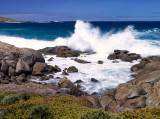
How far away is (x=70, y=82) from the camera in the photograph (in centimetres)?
1581

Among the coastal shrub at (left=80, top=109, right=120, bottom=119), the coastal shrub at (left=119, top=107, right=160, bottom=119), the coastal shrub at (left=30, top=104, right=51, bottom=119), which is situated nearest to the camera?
the coastal shrub at (left=80, top=109, right=120, bottom=119)

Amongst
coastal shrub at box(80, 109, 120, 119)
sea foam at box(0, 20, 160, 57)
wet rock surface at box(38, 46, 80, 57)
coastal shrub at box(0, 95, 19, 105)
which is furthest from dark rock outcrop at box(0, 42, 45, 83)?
sea foam at box(0, 20, 160, 57)

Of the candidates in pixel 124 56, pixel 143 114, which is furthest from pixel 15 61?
pixel 124 56

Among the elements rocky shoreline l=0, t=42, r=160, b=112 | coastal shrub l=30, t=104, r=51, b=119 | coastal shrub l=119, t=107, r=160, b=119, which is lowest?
rocky shoreline l=0, t=42, r=160, b=112

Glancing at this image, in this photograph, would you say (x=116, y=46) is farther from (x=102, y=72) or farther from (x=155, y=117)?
(x=155, y=117)

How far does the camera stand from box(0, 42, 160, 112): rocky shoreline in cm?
1155

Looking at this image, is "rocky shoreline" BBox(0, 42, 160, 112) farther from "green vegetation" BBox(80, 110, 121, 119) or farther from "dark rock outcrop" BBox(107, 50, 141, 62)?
"green vegetation" BBox(80, 110, 121, 119)

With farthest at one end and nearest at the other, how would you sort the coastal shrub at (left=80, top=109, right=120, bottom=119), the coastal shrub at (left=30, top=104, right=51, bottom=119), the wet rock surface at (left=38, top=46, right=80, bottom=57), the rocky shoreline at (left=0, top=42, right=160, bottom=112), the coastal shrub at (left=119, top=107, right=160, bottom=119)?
the wet rock surface at (left=38, top=46, right=80, bottom=57), the rocky shoreline at (left=0, top=42, right=160, bottom=112), the coastal shrub at (left=30, top=104, right=51, bottom=119), the coastal shrub at (left=119, top=107, right=160, bottom=119), the coastal shrub at (left=80, top=109, right=120, bottom=119)

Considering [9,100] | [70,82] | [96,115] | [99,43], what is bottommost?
[70,82]

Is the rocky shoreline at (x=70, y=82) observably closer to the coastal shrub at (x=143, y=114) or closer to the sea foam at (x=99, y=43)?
the coastal shrub at (x=143, y=114)

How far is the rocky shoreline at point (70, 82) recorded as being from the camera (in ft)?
37.9

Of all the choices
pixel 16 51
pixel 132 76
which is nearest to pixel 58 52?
pixel 16 51

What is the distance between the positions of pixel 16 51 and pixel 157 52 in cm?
2374

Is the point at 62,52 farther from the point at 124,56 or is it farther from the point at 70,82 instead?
the point at 70,82
